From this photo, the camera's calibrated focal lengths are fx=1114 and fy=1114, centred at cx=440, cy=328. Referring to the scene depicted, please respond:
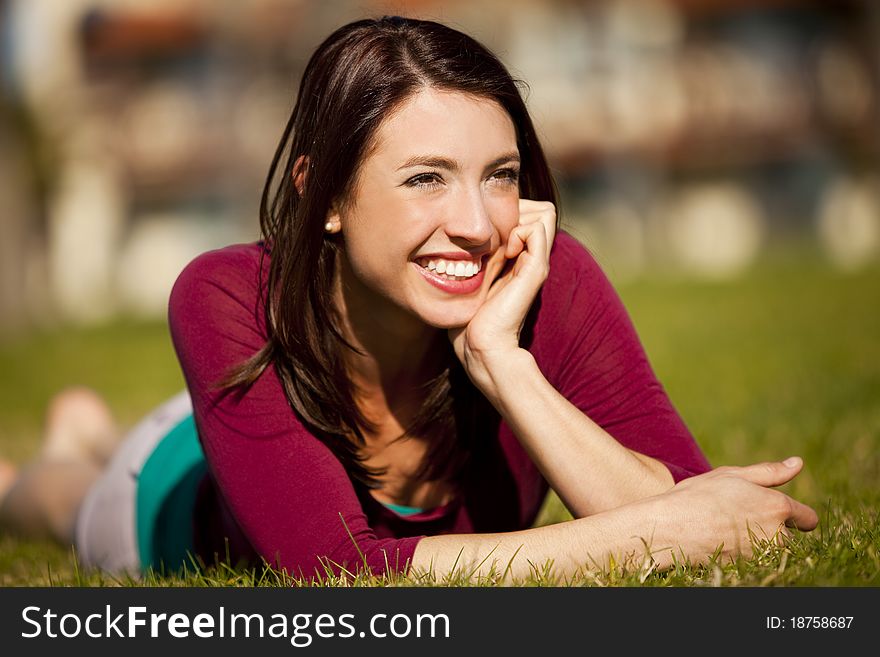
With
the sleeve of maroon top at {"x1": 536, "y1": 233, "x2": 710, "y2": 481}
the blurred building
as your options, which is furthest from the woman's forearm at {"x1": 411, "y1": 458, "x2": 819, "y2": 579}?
the blurred building

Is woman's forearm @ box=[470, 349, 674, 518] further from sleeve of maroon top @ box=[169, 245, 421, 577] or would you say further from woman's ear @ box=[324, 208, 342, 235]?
woman's ear @ box=[324, 208, 342, 235]

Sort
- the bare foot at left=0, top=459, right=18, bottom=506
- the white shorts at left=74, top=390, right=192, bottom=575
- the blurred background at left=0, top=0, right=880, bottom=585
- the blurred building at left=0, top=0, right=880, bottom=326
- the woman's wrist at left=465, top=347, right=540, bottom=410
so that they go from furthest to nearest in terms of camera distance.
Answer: the blurred building at left=0, top=0, right=880, bottom=326 < the blurred background at left=0, top=0, right=880, bottom=585 < the bare foot at left=0, top=459, right=18, bottom=506 < the white shorts at left=74, top=390, right=192, bottom=575 < the woman's wrist at left=465, top=347, right=540, bottom=410

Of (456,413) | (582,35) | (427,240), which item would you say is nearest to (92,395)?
(456,413)

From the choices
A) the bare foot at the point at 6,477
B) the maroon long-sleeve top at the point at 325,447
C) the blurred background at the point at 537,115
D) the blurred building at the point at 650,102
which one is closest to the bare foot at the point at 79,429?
the bare foot at the point at 6,477

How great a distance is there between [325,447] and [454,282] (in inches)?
24.5

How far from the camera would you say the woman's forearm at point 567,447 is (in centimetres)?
319

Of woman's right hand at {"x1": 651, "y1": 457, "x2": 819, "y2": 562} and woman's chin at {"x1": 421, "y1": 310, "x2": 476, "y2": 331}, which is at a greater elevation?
woman's chin at {"x1": 421, "y1": 310, "x2": 476, "y2": 331}

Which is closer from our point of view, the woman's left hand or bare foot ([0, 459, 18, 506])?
the woman's left hand

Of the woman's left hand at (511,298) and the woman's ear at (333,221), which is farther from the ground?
the woman's ear at (333,221)

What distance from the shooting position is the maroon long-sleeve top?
3148 millimetres

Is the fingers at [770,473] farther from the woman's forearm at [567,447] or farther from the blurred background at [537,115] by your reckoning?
the blurred background at [537,115]

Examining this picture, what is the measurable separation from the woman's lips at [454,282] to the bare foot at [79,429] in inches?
117

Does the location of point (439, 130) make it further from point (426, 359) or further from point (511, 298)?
point (426, 359)

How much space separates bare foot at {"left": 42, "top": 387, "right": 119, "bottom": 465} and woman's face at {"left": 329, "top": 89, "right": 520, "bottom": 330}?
2772 mm
